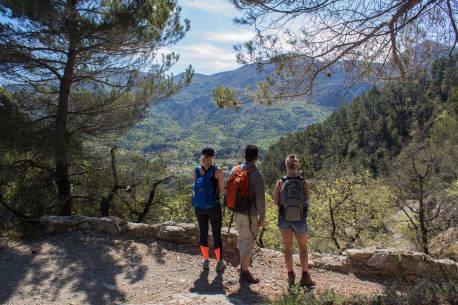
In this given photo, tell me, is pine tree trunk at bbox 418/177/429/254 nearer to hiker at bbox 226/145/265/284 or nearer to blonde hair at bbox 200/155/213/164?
hiker at bbox 226/145/265/284

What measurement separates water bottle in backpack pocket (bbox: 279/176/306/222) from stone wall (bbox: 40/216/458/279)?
191cm

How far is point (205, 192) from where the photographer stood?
3967mm

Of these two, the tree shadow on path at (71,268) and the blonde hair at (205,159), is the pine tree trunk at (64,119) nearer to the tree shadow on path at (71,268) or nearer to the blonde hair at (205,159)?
the tree shadow on path at (71,268)

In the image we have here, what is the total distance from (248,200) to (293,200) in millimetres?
557

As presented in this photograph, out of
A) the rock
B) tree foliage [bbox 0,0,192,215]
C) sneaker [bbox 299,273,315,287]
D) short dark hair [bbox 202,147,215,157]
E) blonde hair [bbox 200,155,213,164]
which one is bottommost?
the rock

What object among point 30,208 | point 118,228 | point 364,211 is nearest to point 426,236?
point 364,211

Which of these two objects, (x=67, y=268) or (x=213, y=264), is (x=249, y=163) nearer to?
(x=213, y=264)

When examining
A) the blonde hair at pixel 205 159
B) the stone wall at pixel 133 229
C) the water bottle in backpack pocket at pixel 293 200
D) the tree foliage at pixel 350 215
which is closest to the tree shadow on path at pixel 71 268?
the stone wall at pixel 133 229

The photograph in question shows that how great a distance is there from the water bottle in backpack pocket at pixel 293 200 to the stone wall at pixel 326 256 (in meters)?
1.91

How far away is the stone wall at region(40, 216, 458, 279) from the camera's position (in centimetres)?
497

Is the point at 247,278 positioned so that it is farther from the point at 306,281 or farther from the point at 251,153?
the point at 251,153

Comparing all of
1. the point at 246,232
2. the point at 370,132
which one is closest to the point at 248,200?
the point at 246,232

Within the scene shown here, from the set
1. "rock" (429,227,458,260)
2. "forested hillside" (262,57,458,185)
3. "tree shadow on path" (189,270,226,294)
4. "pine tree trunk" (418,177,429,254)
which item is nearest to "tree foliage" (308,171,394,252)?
"pine tree trunk" (418,177,429,254)

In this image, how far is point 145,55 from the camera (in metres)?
7.44
